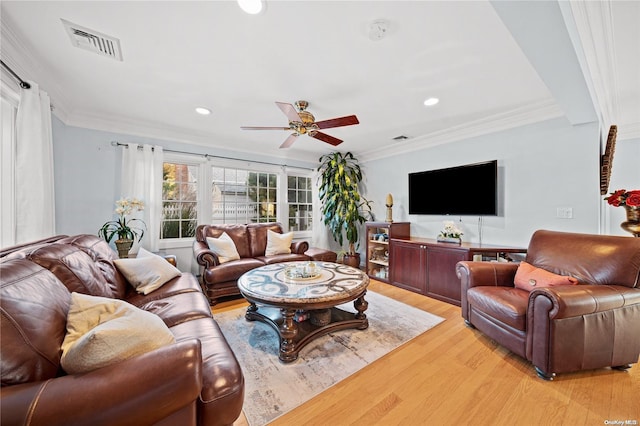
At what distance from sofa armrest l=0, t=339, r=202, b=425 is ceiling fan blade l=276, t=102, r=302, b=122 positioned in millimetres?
1933

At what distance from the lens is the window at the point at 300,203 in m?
5.03

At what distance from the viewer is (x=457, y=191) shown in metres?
3.46

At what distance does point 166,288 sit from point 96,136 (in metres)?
2.52

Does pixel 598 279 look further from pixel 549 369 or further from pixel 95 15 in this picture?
pixel 95 15

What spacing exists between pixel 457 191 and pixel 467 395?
103 inches

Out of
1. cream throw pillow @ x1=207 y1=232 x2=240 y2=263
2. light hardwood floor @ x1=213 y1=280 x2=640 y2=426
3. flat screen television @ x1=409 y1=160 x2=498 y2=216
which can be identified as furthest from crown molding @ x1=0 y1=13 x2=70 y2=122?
flat screen television @ x1=409 y1=160 x2=498 y2=216

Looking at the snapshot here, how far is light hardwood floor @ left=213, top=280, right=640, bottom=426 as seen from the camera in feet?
4.53

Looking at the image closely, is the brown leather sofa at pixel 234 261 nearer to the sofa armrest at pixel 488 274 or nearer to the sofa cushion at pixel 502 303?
the sofa armrest at pixel 488 274

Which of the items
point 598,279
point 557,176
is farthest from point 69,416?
point 557,176

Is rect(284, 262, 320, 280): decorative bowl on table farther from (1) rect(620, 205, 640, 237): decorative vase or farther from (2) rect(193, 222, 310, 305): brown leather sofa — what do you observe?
(1) rect(620, 205, 640, 237): decorative vase

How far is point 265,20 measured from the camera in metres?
1.56

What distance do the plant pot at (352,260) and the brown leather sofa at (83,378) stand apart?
349 cm

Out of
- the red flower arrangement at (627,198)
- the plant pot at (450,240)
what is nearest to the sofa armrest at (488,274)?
the plant pot at (450,240)

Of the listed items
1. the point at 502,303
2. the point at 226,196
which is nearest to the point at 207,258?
the point at 226,196
